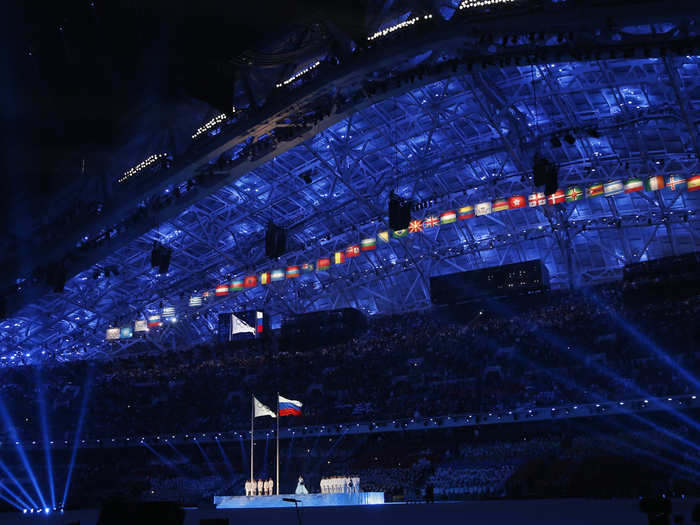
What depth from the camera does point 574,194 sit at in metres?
34.0

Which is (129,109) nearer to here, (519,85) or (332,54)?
(332,54)

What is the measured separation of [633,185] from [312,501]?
22.2 m

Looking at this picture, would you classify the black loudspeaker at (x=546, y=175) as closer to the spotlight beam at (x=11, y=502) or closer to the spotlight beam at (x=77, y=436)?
the spotlight beam at (x=11, y=502)

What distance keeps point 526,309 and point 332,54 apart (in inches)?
1077

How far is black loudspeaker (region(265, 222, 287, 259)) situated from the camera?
3347cm

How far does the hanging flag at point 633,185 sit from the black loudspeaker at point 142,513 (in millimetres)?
31141

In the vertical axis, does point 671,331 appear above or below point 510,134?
below

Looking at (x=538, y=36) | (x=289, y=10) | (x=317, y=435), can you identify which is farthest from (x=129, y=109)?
(x=317, y=435)

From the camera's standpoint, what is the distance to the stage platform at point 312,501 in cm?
2312

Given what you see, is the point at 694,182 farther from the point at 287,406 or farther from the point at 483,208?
the point at 287,406

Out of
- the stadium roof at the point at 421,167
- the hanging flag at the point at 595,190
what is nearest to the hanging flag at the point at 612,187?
the hanging flag at the point at 595,190

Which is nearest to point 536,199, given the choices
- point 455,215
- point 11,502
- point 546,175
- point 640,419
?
point 455,215

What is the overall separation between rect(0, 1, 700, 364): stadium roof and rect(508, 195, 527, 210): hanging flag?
1255mm

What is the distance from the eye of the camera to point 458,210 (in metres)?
36.1
